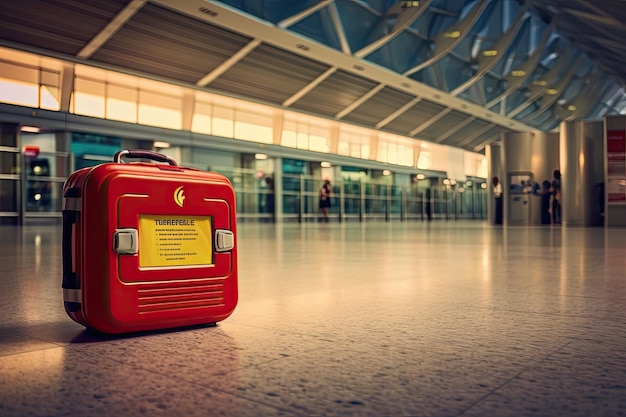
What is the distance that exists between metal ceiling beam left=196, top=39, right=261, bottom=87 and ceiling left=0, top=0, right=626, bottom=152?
0.19 ft

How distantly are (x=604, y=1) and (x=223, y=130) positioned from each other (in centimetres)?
2118

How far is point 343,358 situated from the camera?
1.74m

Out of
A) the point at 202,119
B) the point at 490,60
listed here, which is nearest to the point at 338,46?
the point at 202,119

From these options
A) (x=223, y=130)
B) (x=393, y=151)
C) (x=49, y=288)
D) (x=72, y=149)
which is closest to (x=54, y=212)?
(x=72, y=149)

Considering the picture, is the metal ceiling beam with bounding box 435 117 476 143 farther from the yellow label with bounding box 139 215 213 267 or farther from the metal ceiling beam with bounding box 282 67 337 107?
the yellow label with bounding box 139 215 213 267

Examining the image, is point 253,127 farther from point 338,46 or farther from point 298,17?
point 298,17

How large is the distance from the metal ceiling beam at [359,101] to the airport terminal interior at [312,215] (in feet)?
0.95

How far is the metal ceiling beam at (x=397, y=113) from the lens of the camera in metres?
40.9

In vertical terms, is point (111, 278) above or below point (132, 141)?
below

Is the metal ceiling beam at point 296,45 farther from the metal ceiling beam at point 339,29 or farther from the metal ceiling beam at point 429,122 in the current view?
the metal ceiling beam at point 429,122

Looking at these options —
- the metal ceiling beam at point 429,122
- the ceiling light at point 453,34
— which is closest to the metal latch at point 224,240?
the ceiling light at point 453,34

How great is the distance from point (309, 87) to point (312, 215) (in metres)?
7.28

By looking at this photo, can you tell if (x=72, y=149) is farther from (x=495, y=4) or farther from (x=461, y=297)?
(x=495, y=4)

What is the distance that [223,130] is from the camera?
31.6 metres
